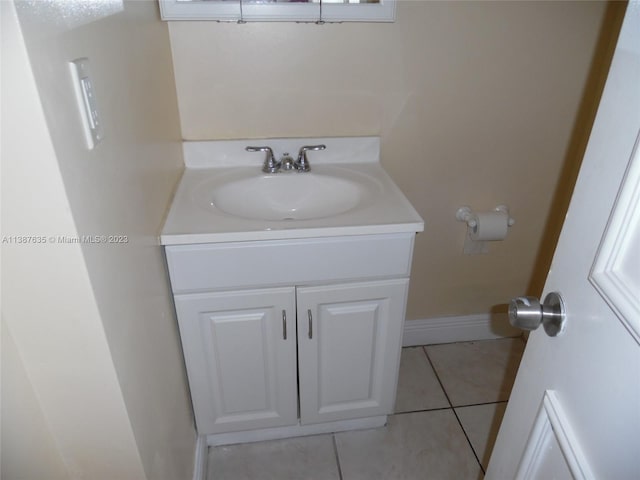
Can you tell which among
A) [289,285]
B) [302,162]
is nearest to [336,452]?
[289,285]

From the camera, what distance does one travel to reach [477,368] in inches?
73.3

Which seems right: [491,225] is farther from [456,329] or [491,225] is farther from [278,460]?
[278,460]

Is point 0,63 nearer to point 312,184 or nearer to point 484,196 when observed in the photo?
point 312,184

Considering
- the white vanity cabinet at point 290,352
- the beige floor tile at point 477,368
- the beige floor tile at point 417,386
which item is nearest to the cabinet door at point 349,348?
the white vanity cabinet at point 290,352

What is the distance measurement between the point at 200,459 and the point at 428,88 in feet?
4.51

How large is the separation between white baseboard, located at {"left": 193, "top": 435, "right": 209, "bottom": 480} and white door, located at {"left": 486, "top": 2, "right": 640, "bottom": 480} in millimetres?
1034

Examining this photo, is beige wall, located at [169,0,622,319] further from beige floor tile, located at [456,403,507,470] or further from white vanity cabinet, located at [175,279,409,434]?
beige floor tile, located at [456,403,507,470]

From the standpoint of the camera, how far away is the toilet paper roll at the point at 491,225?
1620 mm

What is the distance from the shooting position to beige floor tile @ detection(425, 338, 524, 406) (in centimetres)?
175

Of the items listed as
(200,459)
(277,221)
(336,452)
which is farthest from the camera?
(336,452)

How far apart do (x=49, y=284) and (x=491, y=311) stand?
1748 millimetres

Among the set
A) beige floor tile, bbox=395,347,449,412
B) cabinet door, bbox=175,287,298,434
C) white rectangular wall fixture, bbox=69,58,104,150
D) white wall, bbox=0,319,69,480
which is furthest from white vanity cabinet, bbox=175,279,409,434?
white rectangular wall fixture, bbox=69,58,104,150

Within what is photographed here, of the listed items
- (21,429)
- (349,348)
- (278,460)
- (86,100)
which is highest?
(86,100)

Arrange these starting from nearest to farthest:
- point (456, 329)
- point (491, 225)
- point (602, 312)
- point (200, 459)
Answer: point (602, 312)
point (200, 459)
point (491, 225)
point (456, 329)
